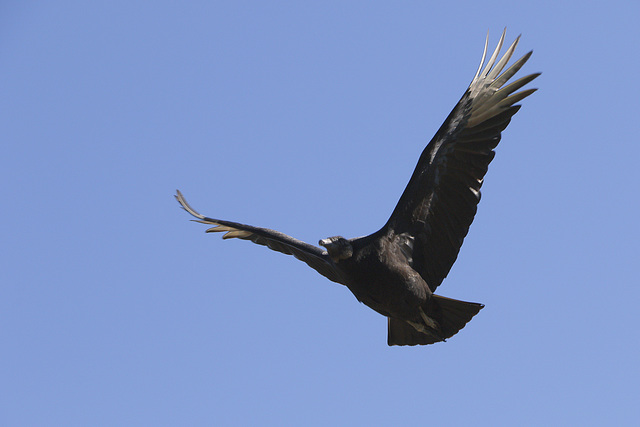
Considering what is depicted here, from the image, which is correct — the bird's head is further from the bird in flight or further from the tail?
the tail

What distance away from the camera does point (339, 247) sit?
7395mm

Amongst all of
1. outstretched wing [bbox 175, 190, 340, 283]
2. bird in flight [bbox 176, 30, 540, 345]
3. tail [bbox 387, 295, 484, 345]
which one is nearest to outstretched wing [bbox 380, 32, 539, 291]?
bird in flight [bbox 176, 30, 540, 345]

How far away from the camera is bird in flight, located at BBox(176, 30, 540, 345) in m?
7.36

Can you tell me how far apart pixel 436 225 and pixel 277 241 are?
180 centimetres

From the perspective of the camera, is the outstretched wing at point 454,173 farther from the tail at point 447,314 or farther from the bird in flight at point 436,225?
the tail at point 447,314

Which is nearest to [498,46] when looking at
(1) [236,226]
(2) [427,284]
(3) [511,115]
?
(3) [511,115]

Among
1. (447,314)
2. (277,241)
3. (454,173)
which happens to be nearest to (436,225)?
(454,173)

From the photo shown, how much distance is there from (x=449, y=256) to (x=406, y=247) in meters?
0.41

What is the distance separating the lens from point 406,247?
770 cm

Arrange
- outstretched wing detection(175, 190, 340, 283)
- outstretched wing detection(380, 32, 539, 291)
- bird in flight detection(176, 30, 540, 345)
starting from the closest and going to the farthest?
1. bird in flight detection(176, 30, 540, 345)
2. outstretched wing detection(380, 32, 539, 291)
3. outstretched wing detection(175, 190, 340, 283)

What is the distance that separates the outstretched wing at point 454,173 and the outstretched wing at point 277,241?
2.75 feet

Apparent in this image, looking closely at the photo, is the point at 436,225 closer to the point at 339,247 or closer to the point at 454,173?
the point at 454,173

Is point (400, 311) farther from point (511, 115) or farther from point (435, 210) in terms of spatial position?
point (511, 115)

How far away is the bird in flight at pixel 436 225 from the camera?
24.1 ft
